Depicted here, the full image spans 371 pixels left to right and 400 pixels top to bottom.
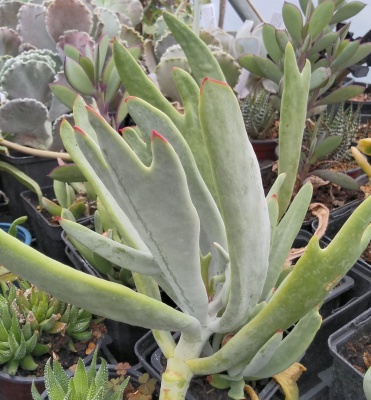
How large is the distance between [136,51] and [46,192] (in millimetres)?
480

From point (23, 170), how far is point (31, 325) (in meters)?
0.63

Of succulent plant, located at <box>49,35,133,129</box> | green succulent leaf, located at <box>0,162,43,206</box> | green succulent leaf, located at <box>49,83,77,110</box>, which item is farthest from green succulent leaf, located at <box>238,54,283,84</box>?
green succulent leaf, located at <box>0,162,43,206</box>

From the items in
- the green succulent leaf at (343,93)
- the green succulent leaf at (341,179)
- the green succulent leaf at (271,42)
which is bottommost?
the green succulent leaf at (341,179)

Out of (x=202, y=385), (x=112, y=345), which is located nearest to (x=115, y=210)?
(x=202, y=385)

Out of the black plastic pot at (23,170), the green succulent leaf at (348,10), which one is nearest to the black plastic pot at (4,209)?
Answer: the black plastic pot at (23,170)

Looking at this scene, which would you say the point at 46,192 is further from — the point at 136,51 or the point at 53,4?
the point at 53,4

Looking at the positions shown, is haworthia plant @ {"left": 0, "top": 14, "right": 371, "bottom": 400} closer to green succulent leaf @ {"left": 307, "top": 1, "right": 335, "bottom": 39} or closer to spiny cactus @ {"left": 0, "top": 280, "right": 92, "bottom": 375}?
spiny cactus @ {"left": 0, "top": 280, "right": 92, "bottom": 375}

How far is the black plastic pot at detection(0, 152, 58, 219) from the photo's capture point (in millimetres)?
1362

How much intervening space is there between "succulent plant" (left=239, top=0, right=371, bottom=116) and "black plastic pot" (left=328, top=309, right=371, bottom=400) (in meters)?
0.54

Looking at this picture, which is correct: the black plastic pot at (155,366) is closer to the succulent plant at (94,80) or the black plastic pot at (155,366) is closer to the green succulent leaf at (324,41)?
the succulent plant at (94,80)

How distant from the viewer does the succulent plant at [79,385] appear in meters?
0.65

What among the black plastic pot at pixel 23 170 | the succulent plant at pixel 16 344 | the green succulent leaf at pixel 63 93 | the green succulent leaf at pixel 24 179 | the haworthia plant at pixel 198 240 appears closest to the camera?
the haworthia plant at pixel 198 240

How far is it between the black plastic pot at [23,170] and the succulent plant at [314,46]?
2.10 ft

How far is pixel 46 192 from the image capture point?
4.45 feet
